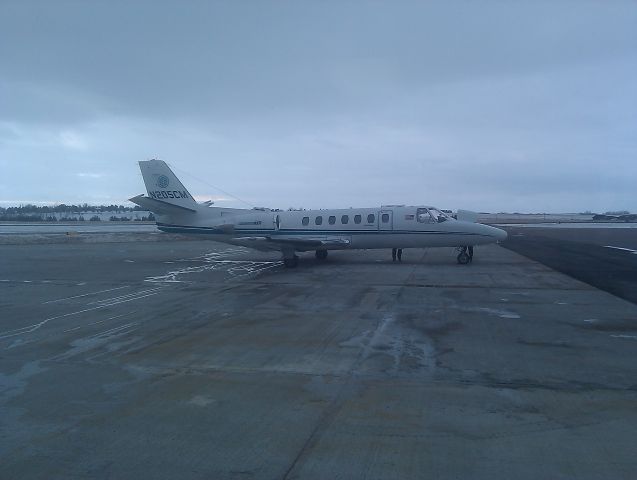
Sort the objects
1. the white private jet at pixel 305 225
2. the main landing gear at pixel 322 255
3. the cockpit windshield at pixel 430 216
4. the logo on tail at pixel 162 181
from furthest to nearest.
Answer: the logo on tail at pixel 162 181 < the main landing gear at pixel 322 255 < the cockpit windshield at pixel 430 216 < the white private jet at pixel 305 225

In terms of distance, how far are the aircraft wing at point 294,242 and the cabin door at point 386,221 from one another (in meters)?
1.79

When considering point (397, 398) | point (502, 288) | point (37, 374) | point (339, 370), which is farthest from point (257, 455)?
point (502, 288)

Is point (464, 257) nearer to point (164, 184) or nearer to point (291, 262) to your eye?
point (291, 262)

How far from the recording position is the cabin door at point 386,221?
79.1 feet

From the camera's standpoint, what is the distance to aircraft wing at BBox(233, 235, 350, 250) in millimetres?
23438

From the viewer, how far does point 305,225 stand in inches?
1013

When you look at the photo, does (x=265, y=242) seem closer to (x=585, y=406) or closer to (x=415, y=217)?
(x=415, y=217)

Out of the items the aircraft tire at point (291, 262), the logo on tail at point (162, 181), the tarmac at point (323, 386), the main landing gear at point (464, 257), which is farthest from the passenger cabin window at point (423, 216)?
the logo on tail at point (162, 181)

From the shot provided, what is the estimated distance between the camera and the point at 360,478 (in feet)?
15.7

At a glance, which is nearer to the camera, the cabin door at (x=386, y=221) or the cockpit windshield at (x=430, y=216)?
the cockpit windshield at (x=430, y=216)

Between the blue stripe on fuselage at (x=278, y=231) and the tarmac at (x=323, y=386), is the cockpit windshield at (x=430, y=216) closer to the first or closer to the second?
the blue stripe on fuselage at (x=278, y=231)

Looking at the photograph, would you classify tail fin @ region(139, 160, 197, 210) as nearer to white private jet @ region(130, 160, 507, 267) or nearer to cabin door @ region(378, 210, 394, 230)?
white private jet @ region(130, 160, 507, 267)

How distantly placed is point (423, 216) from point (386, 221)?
1724 millimetres

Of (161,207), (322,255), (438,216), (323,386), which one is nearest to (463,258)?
(438,216)
